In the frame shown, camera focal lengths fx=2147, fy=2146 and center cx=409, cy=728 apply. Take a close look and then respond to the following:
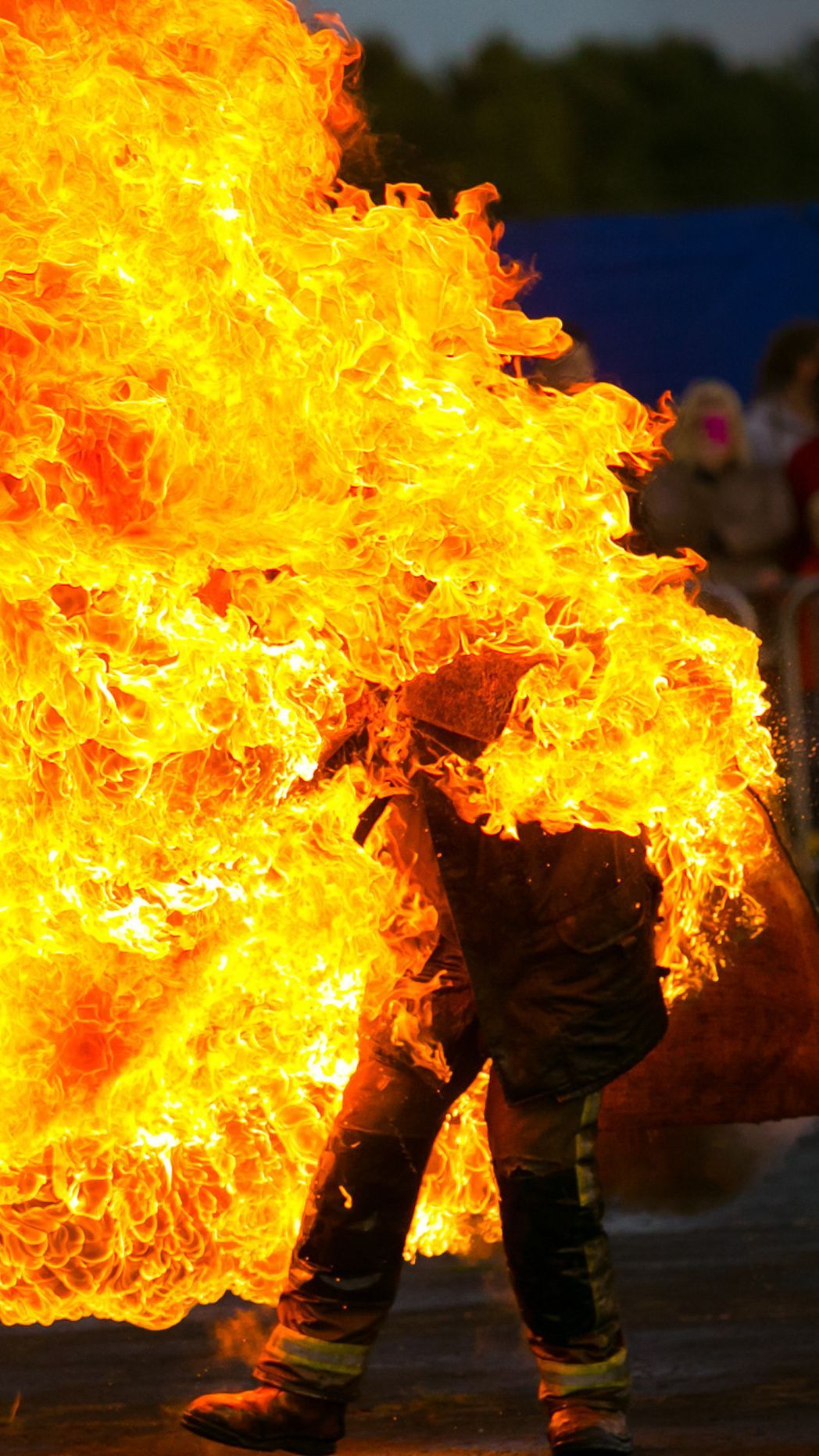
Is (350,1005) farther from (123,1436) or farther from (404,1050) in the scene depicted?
(123,1436)

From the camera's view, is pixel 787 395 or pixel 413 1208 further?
pixel 787 395

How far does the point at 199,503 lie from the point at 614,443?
2.62 ft

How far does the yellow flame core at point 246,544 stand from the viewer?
399 centimetres

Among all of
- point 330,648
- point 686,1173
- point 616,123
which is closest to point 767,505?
point 686,1173

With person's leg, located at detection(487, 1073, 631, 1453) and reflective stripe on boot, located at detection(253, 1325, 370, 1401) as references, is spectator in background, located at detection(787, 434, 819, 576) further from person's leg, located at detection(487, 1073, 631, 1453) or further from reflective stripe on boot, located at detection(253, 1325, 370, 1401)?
reflective stripe on boot, located at detection(253, 1325, 370, 1401)

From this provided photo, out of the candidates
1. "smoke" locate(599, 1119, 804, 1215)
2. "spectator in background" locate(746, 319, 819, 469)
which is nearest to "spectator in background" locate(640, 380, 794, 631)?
"spectator in background" locate(746, 319, 819, 469)

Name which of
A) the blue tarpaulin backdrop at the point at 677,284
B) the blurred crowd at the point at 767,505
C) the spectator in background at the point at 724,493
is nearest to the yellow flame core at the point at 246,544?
the blurred crowd at the point at 767,505

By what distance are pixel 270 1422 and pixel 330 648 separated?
→ 1.47 meters

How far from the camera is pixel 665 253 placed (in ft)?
32.1

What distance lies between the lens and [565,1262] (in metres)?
3.99

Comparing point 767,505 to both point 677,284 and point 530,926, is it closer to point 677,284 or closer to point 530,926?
point 677,284

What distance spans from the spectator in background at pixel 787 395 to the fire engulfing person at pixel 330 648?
457 centimetres

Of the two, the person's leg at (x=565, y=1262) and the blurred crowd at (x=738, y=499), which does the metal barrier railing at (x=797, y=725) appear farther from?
the person's leg at (x=565, y=1262)

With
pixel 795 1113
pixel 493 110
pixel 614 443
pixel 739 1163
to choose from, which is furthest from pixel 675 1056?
pixel 493 110
